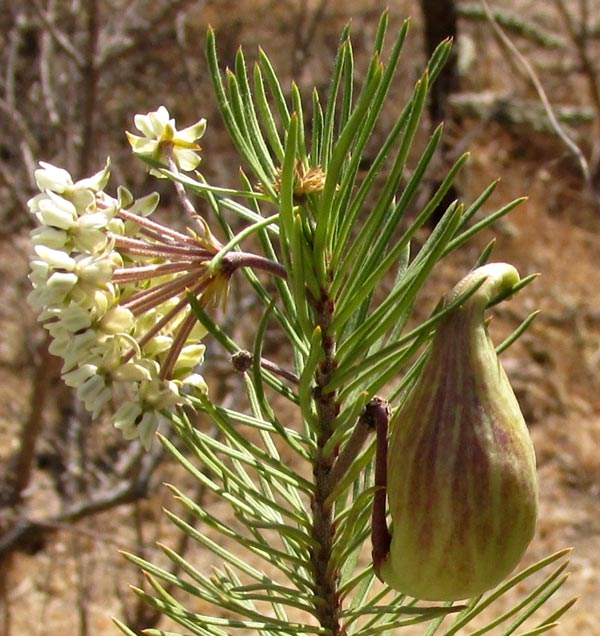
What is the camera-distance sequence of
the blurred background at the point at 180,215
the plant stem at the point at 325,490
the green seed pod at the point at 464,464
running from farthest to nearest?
the blurred background at the point at 180,215
the plant stem at the point at 325,490
the green seed pod at the point at 464,464

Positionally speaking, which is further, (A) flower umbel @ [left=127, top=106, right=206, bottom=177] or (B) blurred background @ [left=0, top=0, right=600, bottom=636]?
(B) blurred background @ [left=0, top=0, right=600, bottom=636]

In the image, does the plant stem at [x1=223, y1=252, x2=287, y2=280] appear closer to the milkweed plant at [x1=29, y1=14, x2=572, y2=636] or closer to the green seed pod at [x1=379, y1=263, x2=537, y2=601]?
the milkweed plant at [x1=29, y1=14, x2=572, y2=636]

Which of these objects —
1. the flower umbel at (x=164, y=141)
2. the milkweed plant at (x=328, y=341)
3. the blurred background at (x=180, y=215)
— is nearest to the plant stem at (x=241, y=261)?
the milkweed plant at (x=328, y=341)

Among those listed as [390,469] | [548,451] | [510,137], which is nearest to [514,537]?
[390,469]

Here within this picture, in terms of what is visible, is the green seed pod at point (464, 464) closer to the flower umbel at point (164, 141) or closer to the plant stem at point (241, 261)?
the plant stem at point (241, 261)

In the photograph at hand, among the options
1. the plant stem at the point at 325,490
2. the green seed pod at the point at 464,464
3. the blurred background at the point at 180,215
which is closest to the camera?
the green seed pod at the point at 464,464

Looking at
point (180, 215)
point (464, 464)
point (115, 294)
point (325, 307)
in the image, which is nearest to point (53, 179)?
point (115, 294)

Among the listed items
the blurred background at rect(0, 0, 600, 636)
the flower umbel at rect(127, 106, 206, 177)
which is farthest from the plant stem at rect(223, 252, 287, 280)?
the blurred background at rect(0, 0, 600, 636)

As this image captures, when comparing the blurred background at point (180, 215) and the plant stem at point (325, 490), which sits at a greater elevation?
the blurred background at point (180, 215)
